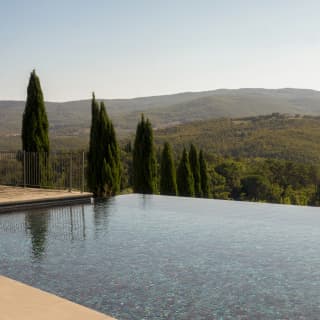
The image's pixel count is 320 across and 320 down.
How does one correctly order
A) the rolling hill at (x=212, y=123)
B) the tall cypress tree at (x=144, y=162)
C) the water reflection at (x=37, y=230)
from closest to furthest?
the water reflection at (x=37, y=230), the tall cypress tree at (x=144, y=162), the rolling hill at (x=212, y=123)

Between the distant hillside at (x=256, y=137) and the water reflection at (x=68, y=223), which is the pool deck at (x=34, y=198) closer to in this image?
the water reflection at (x=68, y=223)

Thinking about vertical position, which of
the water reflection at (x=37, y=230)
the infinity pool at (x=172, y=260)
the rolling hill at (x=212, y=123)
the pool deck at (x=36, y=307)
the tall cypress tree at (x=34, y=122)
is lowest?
the infinity pool at (x=172, y=260)

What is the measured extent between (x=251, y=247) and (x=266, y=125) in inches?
2383

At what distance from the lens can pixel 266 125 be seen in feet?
217

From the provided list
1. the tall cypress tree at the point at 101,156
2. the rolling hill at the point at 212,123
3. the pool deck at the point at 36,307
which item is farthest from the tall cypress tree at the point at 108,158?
the rolling hill at the point at 212,123

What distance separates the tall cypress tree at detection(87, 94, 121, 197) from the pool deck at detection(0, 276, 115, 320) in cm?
1168

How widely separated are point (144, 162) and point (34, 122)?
4.49 metres

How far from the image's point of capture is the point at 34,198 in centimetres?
1131

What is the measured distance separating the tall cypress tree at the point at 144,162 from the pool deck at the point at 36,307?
44.5 ft

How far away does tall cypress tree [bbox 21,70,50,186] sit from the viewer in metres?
14.9

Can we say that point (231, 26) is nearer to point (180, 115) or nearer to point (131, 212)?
point (131, 212)

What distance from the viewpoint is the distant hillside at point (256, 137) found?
53500mm

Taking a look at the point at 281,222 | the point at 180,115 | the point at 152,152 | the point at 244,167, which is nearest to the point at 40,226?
the point at 281,222

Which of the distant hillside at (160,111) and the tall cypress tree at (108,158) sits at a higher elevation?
the distant hillside at (160,111)
